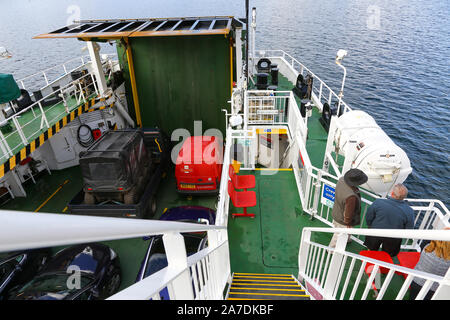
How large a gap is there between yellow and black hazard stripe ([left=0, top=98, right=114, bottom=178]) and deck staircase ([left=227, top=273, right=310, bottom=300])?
7.41 meters

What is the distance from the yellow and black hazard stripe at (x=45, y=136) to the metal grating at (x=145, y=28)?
8.68ft

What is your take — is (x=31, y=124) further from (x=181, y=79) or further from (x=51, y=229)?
(x=51, y=229)

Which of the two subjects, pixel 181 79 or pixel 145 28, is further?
pixel 181 79

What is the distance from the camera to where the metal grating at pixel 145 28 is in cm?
957

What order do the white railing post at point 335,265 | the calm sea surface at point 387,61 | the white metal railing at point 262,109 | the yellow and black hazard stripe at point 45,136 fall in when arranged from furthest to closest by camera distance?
the calm sea surface at point 387,61, the white metal railing at point 262,109, the yellow and black hazard stripe at point 45,136, the white railing post at point 335,265

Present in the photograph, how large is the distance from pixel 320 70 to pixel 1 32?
57192 mm

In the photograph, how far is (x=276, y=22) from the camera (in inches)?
1882

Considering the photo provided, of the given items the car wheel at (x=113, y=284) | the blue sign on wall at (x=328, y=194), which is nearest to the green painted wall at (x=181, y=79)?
the blue sign on wall at (x=328, y=194)

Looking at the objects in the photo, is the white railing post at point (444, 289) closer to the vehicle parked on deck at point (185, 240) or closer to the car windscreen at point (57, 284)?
the vehicle parked on deck at point (185, 240)

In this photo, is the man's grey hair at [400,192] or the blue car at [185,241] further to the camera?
the blue car at [185,241]

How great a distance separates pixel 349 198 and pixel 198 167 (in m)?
5.66

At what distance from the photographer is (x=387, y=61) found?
89.9 feet

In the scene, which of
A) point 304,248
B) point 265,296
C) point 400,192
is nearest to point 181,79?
point 304,248

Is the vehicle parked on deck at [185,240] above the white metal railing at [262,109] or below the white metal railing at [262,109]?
below
